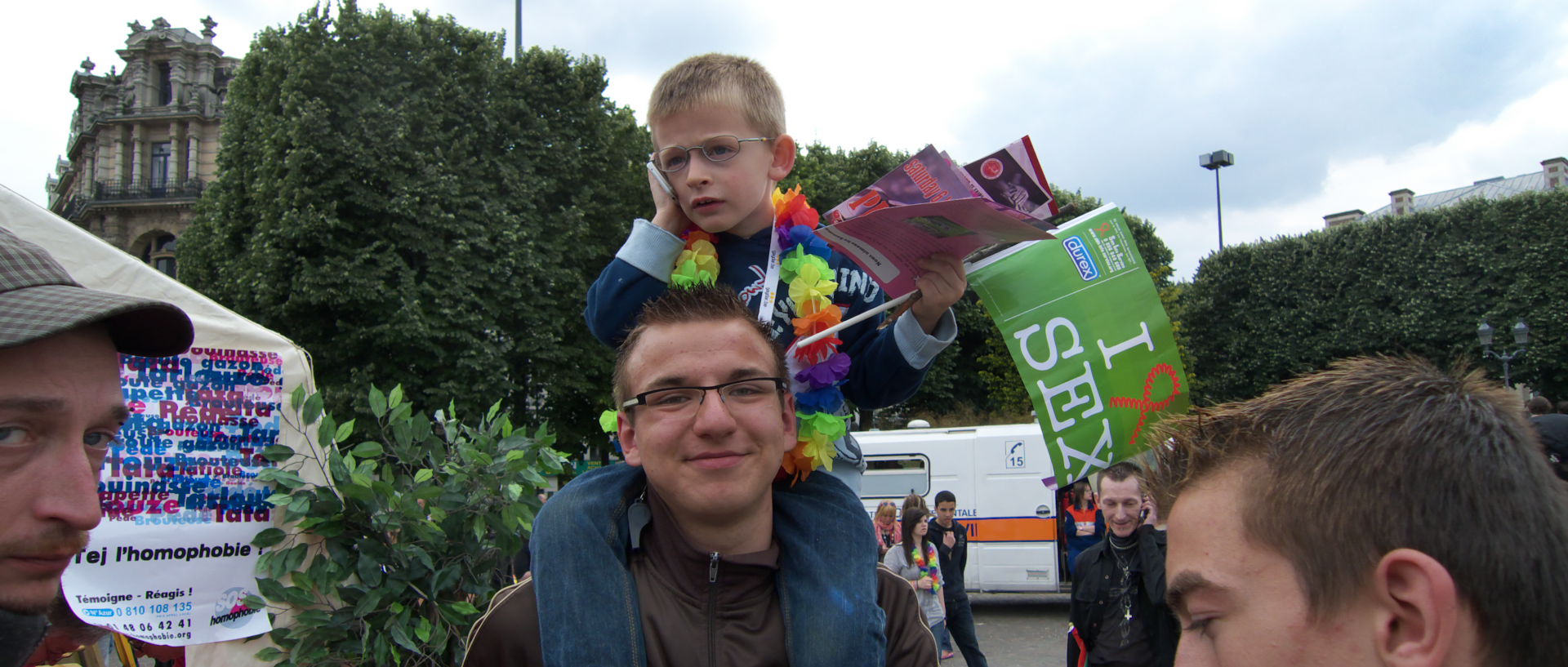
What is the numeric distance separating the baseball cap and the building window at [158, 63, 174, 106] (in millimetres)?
58382

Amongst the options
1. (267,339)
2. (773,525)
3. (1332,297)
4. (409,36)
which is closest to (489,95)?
(409,36)

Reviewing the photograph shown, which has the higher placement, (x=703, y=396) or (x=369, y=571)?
(x=703, y=396)

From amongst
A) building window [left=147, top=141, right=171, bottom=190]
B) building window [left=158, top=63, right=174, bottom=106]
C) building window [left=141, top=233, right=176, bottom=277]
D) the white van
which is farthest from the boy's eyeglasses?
building window [left=158, top=63, right=174, bottom=106]

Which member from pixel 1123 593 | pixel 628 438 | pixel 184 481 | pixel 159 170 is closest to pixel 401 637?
pixel 184 481

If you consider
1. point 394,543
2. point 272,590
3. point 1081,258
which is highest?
point 1081,258

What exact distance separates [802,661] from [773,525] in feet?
1.18

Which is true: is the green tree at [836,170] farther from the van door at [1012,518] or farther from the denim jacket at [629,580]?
the denim jacket at [629,580]

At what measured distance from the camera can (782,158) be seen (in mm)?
2844

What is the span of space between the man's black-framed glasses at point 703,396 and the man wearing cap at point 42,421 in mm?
965

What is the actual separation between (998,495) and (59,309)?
1673 centimetres

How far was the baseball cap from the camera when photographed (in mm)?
1532

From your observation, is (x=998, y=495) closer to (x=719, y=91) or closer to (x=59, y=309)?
(x=719, y=91)

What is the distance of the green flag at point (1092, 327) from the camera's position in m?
2.89

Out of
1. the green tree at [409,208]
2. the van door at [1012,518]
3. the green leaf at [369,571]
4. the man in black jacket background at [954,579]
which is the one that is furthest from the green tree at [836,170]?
the green leaf at [369,571]
